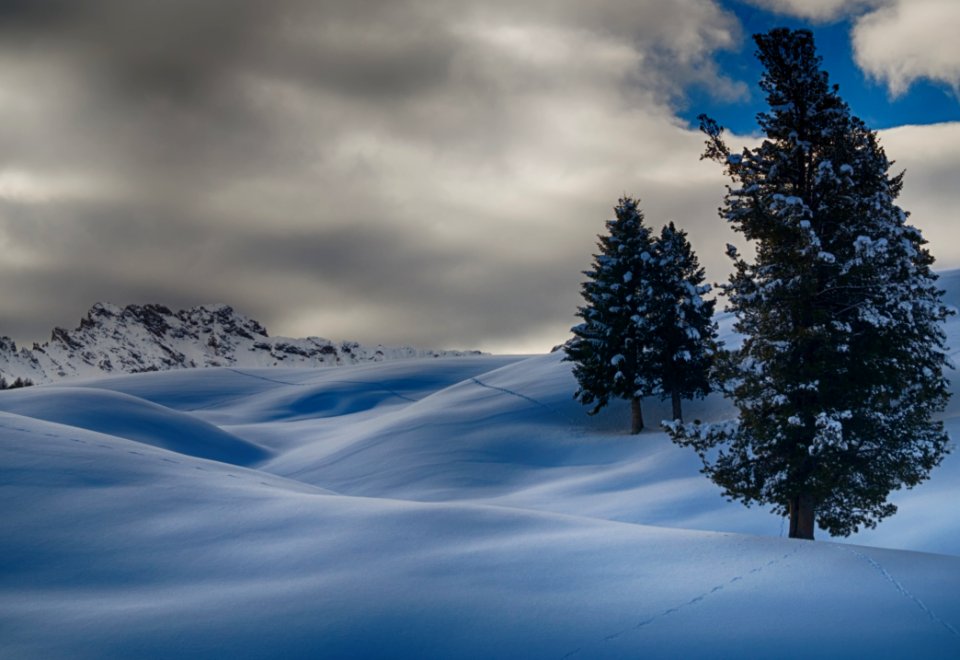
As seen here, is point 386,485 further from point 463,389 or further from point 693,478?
point 463,389

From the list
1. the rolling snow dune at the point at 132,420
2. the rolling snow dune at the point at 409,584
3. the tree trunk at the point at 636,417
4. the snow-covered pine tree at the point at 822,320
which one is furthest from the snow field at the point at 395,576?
the rolling snow dune at the point at 132,420

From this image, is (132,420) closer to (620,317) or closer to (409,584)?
(620,317)

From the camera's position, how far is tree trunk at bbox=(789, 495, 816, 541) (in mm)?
13750

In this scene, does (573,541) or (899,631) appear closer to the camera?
(899,631)

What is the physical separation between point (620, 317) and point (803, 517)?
2059 centimetres

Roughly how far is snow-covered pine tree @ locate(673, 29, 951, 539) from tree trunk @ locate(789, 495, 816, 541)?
0.03 m

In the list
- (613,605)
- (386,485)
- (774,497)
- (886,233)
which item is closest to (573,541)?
(613,605)

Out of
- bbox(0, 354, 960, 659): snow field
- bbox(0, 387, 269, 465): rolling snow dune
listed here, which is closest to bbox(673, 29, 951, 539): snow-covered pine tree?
bbox(0, 354, 960, 659): snow field

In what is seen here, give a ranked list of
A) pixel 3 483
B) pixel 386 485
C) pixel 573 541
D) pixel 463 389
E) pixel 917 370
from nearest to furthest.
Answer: pixel 573 541, pixel 3 483, pixel 917 370, pixel 386 485, pixel 463 389

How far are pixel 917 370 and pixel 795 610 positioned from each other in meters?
6.96

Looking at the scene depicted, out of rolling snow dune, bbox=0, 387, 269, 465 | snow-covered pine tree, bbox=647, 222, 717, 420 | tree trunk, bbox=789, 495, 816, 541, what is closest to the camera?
tree trunk, bbox=789, 495, 816, 541

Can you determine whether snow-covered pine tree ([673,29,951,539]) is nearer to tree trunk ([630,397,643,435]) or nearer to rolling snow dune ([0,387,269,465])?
tree trunk ([630,397,643,435])

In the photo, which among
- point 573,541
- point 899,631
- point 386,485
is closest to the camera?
point 899,631

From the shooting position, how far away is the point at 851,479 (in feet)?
43.9
